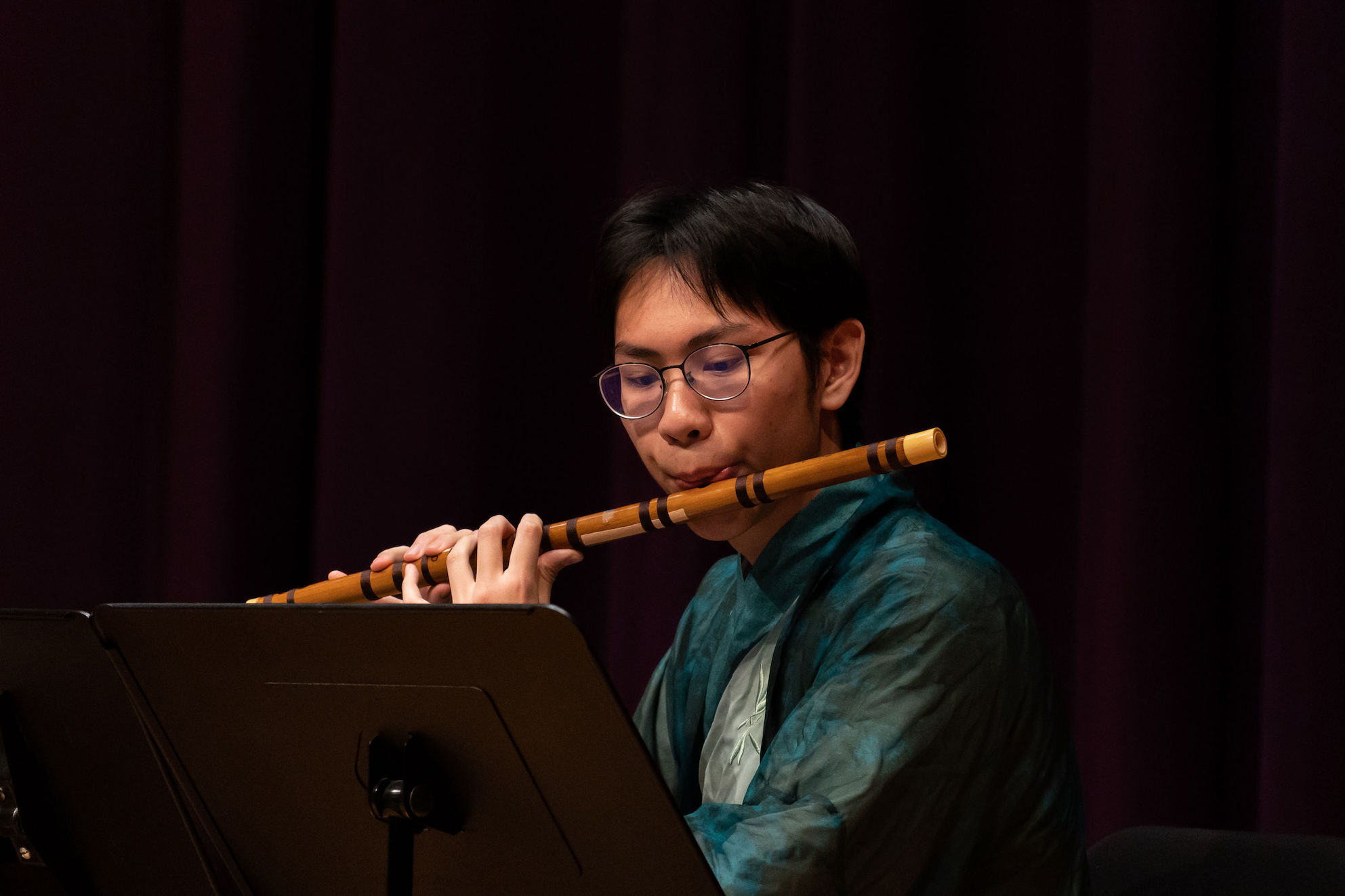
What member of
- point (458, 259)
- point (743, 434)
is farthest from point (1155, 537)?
point (458, 259)

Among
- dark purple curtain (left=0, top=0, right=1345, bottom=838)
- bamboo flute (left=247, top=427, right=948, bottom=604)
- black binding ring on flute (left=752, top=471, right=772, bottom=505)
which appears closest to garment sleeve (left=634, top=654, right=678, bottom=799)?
dark purple curtain (left=0, top=0, right=1345, bottom=838)

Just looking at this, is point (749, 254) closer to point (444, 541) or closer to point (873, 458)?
point (873, 458)

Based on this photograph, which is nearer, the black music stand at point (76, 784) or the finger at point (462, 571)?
the black music stand at point (76, 784)

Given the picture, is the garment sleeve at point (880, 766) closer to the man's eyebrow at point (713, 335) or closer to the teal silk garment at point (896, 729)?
the teal silk garment at point (896, 729)

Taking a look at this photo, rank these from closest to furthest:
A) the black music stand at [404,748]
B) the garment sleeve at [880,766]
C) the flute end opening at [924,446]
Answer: the black music stand at [404,748], the garment sleeve at [880,766], the flute end opening at [924,446]

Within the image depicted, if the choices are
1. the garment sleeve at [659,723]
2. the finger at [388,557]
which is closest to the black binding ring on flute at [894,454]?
the garment sleeve at [659,723]

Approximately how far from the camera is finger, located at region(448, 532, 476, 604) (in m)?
1.25

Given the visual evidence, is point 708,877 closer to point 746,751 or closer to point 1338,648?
point 746,751

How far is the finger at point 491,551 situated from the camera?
1.27 metres

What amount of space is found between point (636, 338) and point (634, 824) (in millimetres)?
637

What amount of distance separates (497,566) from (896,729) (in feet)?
1.39

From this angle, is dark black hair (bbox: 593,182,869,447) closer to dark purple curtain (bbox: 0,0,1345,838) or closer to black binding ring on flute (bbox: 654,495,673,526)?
black binding ring on flute (bbox: 654,495,673,526)

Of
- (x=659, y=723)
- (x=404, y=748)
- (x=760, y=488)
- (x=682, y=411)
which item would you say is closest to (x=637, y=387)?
(x=682, y=411)

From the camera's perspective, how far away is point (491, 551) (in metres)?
1.29
